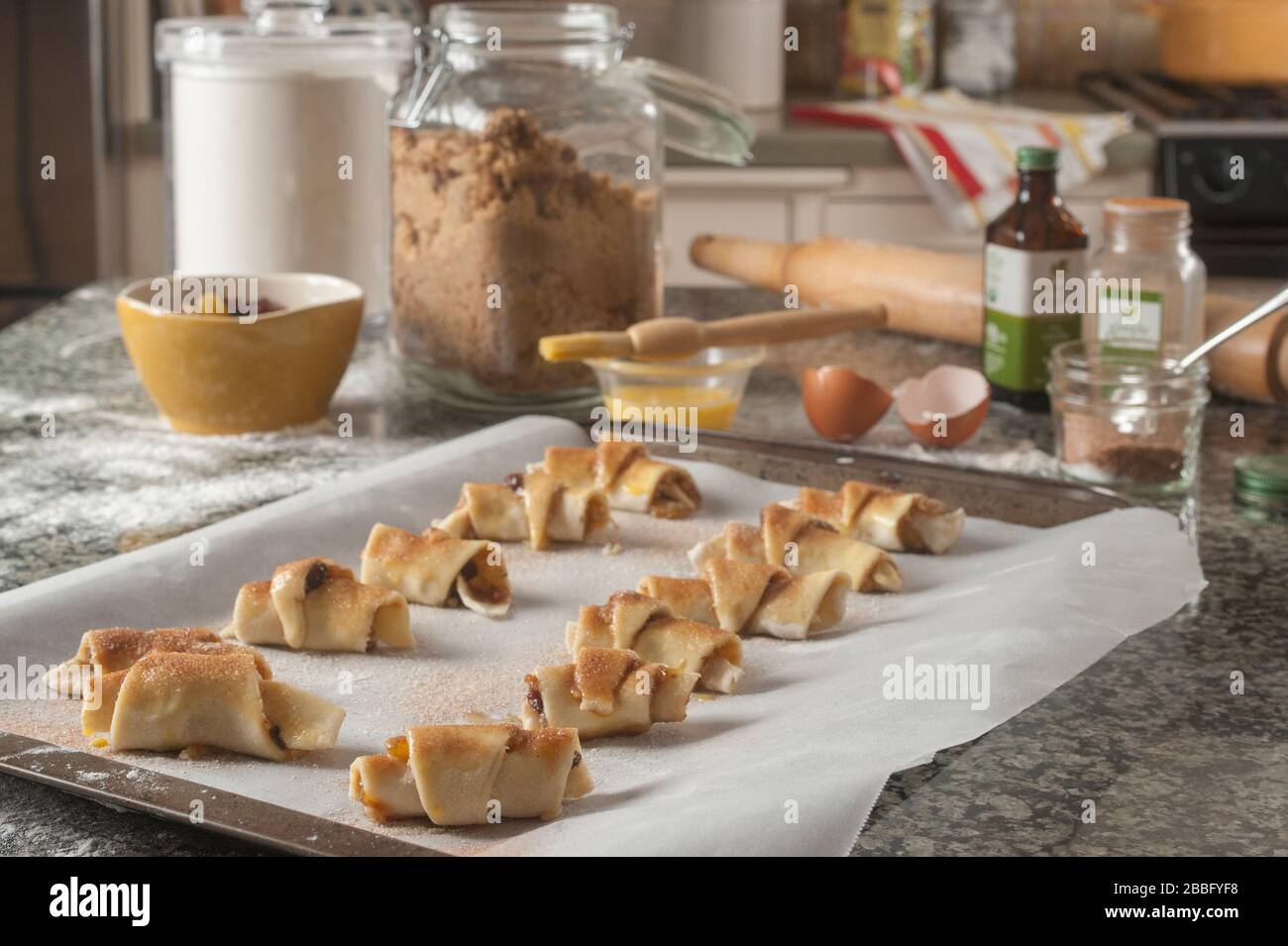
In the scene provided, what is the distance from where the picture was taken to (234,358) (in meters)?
1.41

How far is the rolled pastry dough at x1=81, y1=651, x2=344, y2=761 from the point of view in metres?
0.82

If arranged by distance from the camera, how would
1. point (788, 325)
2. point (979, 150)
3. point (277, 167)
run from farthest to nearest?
point (979, 150), point (277, 167), point (788, 325)

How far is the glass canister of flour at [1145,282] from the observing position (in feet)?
4.58

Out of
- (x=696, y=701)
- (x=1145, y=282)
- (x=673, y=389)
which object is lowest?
(x=696, y=701)

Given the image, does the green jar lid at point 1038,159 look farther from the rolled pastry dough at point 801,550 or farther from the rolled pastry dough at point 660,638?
the rolled pastry dough at point 660,638

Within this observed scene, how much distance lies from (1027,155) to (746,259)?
59 cm

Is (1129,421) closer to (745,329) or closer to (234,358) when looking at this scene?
(745,329)

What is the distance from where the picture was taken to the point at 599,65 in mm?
1502

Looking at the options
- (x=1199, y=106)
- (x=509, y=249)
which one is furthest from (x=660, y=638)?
(x=1199, y=106)

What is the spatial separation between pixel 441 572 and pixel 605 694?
241mm

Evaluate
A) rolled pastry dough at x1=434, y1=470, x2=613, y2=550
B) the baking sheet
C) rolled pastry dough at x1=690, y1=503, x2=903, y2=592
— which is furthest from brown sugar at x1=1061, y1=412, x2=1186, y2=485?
rolled pastry dough at x1=434, y1=470, x2=613, y2=550

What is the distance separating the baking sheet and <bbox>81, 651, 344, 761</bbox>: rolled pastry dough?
0.01m
